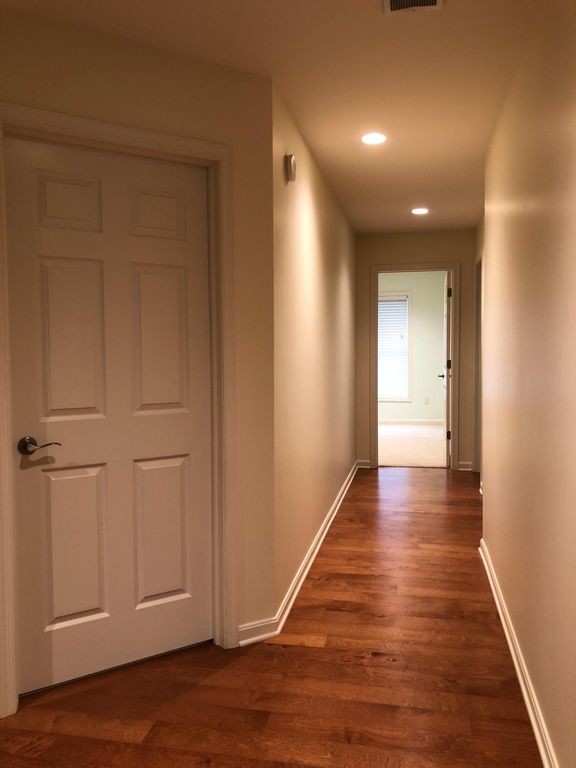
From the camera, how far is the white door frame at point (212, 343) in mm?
2121

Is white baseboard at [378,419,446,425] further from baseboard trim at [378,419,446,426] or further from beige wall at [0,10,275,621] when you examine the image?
beige wall at [0,10,275,621]

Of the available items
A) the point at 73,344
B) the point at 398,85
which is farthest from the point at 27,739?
the point at 398,85

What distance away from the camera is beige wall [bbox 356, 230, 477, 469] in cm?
627

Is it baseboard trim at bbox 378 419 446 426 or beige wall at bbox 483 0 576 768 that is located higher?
beige wall at bbox 483 0 576 768

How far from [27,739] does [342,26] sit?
8.75 ft

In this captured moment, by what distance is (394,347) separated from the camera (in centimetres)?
994

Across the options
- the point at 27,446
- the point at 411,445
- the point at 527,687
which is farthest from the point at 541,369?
the point at 411,445

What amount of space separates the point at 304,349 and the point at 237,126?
131cm

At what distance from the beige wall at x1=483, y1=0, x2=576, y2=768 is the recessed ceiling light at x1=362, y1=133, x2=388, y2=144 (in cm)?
69

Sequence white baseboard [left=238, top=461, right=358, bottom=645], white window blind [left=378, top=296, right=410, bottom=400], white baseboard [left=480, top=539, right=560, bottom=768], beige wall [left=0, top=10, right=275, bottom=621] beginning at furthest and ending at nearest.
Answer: white window blind [left=378, top=296, right=410, bottom=400] → white baseboard [left=238, top=461, right=358, bottom=645] → beige wall [left=0, top=10, right=275, bottom=621] → white baseboard [left=480, top=539, right=560, bottom=768]

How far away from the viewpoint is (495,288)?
128 inches

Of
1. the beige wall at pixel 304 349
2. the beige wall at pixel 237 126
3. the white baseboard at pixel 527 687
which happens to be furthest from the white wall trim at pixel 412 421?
the beige wall at pixel 237 126

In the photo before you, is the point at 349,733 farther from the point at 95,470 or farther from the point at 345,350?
the point at 345,350

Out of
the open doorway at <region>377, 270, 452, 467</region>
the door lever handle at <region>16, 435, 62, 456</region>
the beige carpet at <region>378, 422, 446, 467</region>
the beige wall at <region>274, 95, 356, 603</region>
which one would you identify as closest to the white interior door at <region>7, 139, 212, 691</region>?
the door lever handle at <region>16, 435, 62, 456</region>
